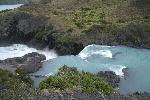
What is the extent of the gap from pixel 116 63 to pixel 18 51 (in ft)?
50.7

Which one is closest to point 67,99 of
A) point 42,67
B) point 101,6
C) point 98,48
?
point 42,67

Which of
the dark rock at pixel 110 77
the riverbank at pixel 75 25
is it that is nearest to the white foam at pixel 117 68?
the dark rock at pixel 110 77

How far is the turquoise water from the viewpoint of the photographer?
38481 mm

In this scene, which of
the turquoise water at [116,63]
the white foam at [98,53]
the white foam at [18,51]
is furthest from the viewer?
the white foam at [18,51]

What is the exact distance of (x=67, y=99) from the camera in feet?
86.0

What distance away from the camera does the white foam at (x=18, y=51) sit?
52.1 meters

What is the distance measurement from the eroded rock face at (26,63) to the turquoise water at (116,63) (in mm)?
749

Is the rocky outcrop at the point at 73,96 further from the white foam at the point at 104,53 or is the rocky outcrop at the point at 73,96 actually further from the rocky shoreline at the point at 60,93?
the white foam at the point at 104,53

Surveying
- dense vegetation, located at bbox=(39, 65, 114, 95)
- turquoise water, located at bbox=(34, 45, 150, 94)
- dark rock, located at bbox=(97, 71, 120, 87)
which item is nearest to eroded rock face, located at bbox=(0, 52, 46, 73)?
turquoise water, located at bbox=(34, 45, 150, 94)

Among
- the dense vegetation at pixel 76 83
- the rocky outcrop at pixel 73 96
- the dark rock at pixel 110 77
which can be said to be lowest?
the dark rock at pixel 110 77

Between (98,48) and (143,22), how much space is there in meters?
10.6

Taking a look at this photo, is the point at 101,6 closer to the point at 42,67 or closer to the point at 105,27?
the point at 105,27

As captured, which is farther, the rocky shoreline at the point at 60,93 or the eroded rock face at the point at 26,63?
the eroded rock face at the point at 26,63

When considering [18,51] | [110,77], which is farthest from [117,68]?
[18,51]
